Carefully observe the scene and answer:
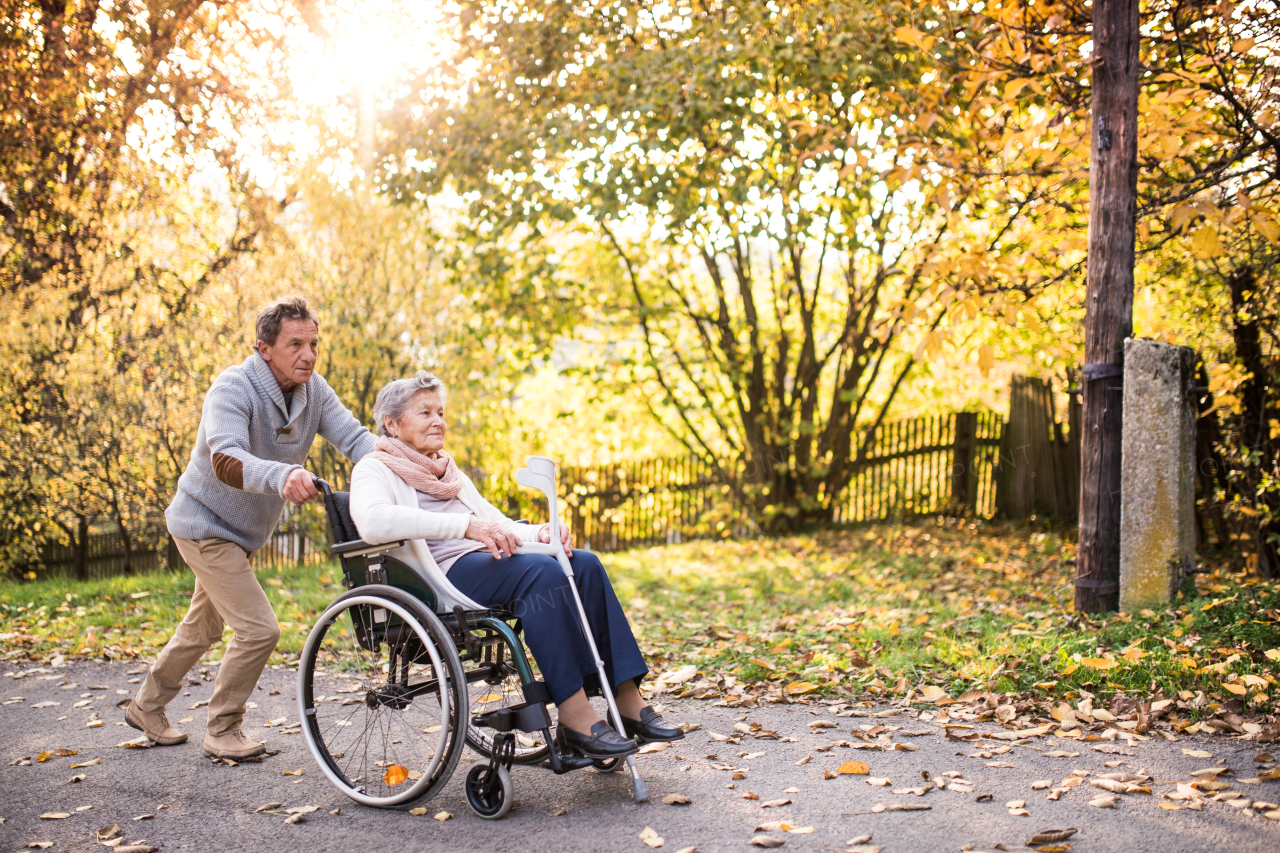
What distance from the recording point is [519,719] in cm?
281

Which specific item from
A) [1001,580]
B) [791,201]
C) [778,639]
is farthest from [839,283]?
[778,639]

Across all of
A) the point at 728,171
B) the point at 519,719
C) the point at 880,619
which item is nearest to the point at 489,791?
the point at 519,719

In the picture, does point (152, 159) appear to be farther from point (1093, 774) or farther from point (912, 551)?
point (1093, 774)

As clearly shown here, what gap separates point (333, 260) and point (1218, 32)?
6886 millimetres

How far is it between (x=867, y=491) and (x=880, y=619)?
5.55m

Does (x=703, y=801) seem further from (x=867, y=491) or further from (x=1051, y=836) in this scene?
(x=867, y=491)

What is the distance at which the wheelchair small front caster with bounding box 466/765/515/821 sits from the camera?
2824 millimetres

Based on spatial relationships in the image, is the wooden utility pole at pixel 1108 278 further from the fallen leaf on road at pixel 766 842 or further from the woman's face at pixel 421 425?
the woman's face at pixel 421 425

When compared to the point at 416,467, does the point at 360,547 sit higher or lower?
lower

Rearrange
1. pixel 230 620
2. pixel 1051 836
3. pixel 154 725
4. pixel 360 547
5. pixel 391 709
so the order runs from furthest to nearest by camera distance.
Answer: pixel 154 725
pixel 230 620
pixel 391 709
pixel 360 547
pixel 1051 836

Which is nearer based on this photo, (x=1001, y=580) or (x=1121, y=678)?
(x=1121, y=678)

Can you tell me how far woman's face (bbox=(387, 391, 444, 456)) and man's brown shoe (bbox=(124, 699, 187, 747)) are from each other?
1542 mm

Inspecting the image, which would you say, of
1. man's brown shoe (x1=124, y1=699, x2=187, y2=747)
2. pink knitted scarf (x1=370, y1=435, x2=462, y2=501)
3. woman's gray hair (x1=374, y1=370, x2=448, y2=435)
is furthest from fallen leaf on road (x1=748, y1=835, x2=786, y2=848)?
man's brown shoe (x1=124, y1=699, x2=187, y2=747)

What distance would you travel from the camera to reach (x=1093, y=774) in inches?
118
